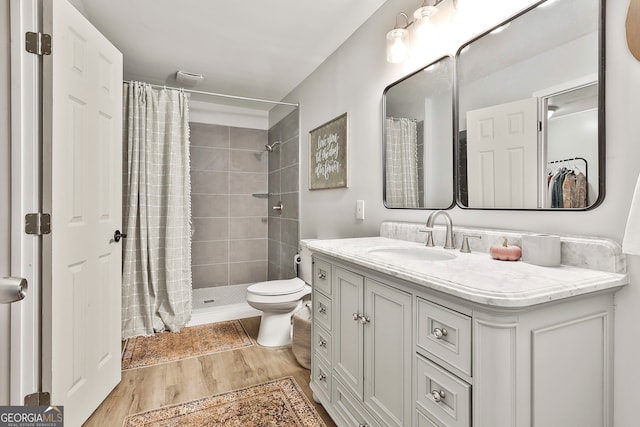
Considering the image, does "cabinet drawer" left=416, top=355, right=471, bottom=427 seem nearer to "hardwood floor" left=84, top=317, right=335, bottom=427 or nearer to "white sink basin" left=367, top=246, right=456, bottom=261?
"white sink basin" left=367, top=246, right=456, bottom=261

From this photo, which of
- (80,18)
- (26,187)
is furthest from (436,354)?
(80,18)

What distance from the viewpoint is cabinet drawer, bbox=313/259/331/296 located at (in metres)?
1.50

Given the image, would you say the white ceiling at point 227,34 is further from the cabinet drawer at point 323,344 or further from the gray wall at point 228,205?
the cabinet drawer at point 323,344

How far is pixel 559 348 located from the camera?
785 mm

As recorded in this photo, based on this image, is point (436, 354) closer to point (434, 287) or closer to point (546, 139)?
point (434, 287)

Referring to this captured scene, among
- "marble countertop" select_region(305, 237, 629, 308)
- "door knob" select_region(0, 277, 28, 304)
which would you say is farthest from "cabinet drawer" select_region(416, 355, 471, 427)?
"door knob" select_region(0, 277, 28, 304)

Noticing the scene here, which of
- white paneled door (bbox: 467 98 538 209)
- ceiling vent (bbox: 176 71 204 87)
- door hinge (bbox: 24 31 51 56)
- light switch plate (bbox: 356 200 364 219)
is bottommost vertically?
light switch plate (bbox: 356 200 364 219)

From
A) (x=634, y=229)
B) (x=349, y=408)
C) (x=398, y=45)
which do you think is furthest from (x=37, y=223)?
(x=634, y=229)

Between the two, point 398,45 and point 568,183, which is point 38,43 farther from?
point 568,183

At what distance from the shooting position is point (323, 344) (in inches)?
61.8

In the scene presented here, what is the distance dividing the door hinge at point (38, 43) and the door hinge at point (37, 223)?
0.61 metres

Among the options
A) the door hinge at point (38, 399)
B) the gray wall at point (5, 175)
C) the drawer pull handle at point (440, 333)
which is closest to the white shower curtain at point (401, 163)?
the drawer pull handle at point (440, 333)

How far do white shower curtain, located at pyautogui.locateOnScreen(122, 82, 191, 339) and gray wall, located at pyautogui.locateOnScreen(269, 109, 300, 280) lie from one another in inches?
39.8

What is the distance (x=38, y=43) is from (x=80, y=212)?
72 cm
